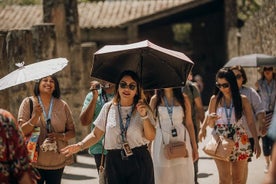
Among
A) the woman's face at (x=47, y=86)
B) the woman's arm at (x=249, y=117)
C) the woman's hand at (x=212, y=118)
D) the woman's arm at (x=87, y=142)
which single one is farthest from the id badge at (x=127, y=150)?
the woman's arm at (x=249, y=117)

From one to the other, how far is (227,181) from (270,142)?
3.03 m

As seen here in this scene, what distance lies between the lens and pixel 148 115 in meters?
5.64

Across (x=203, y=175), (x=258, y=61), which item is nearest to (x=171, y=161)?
(x=203, y=175)

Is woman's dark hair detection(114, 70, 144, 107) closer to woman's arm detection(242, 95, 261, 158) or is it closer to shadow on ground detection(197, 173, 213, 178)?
woman's arm detection(242, 95, 261, 158)

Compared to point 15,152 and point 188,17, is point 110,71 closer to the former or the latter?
point 15,152

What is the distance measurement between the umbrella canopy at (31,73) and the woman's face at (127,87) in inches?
24.5

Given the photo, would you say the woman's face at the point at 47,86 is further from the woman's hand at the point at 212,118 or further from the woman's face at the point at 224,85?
the woman's face at the point at 224,85

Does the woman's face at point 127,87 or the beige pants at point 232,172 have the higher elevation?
the woman's face at point 127,87

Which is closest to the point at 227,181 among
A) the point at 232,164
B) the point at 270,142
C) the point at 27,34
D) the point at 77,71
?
the point at 232,164

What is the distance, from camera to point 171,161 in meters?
7.12

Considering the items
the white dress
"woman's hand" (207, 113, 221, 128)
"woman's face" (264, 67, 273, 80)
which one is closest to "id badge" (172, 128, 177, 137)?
the white dress

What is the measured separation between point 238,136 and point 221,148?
0.86 feet

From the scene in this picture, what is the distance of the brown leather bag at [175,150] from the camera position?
7.04 metres

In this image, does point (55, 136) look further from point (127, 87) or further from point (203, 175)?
point (203, 175)
